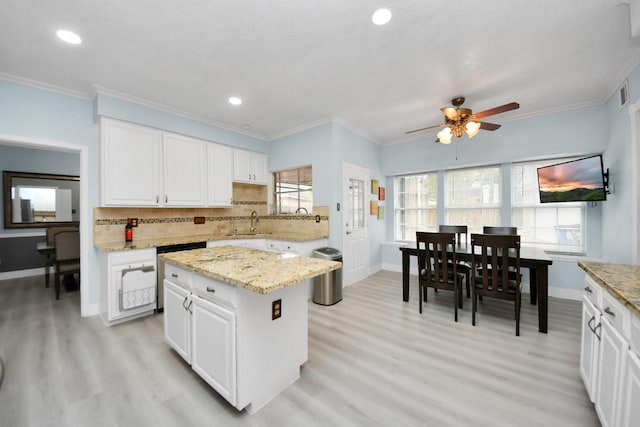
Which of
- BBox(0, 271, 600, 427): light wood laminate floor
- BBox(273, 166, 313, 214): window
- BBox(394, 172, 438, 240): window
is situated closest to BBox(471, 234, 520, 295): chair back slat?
BBox(0, 271, 600, 427): light wood laminate floor

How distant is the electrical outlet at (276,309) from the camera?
5.29 ft

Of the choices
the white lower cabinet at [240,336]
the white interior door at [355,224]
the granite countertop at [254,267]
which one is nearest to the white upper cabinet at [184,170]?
the granite countertop at [254,267]

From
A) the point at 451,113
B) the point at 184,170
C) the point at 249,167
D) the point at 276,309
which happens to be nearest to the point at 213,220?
the point at 184,170

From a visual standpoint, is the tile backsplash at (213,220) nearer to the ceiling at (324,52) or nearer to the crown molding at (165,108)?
the crown molding at (165,108)

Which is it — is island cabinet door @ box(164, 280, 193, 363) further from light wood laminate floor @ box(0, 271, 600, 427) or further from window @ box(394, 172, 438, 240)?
window @ box(394, 172, 438, 240)

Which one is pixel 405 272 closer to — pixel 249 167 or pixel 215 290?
pixel 215 290

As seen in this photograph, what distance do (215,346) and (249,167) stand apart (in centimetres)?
339

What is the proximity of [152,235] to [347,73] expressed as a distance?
133 inches

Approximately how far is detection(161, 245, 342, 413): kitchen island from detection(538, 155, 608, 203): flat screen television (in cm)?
357

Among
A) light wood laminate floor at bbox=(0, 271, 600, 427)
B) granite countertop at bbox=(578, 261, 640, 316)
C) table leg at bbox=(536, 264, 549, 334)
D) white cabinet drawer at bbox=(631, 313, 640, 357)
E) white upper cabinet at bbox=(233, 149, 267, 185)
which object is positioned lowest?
light wood laminate floor at bbox=(0, 271, 600, 427)

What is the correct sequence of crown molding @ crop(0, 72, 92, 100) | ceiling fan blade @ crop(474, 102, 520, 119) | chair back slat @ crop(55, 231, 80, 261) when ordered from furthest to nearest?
1. chair back slat @ crop(55, 231, 80, 261)
2. crown molding @ crop(0, 72, 92, 100)
3. ceiling fan blade @ crop(474, 102, 520, 119)

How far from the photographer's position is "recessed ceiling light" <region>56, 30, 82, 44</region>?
2.00m

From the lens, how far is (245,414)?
1524mm

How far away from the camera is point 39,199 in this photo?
4812mm
